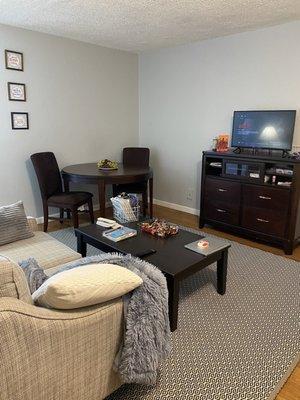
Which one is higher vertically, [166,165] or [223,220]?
[166,165]

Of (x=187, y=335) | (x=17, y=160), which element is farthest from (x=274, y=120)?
(x=17, y=160)

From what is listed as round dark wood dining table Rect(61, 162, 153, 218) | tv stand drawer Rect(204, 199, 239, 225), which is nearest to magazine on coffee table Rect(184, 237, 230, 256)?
tv stand drawer Rect(204, 199, 239, 225)

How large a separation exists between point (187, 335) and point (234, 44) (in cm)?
339

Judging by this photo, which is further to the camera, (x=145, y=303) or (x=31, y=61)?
(x=31, y=61)

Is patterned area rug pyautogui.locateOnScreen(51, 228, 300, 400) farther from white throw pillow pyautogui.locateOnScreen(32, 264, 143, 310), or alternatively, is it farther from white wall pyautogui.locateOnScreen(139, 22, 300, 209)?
white wall pyautogui.locateOnScreen(139, 22, 300, 209)

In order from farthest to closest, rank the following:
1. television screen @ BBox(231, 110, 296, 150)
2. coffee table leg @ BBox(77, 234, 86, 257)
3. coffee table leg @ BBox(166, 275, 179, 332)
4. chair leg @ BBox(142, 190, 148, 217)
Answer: chair leg @ BBox(142, 190, 148, 217), television screen @ BBox(231, 110, 296, 150), coffee table leg @ BBox(77, 234, 86, 257), coffee table leg @ BBox(166, 275, 179, 332)

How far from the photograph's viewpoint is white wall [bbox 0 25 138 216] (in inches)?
141

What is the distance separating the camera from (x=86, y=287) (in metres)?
1.16

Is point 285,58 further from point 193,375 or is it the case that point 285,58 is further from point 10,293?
point 10,293

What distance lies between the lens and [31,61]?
3617 mm

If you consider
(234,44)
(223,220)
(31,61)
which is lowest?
(223,220)

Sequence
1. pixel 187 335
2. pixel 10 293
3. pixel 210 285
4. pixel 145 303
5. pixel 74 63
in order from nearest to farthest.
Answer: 1. pixel 10 293
2. pixel 145 303
3. pixel 187 335
4. pixel 210 285
5. pixel 74 63

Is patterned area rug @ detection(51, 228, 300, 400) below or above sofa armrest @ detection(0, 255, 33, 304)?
below

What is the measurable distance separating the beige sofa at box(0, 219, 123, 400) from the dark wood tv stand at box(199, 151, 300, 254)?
240cm
